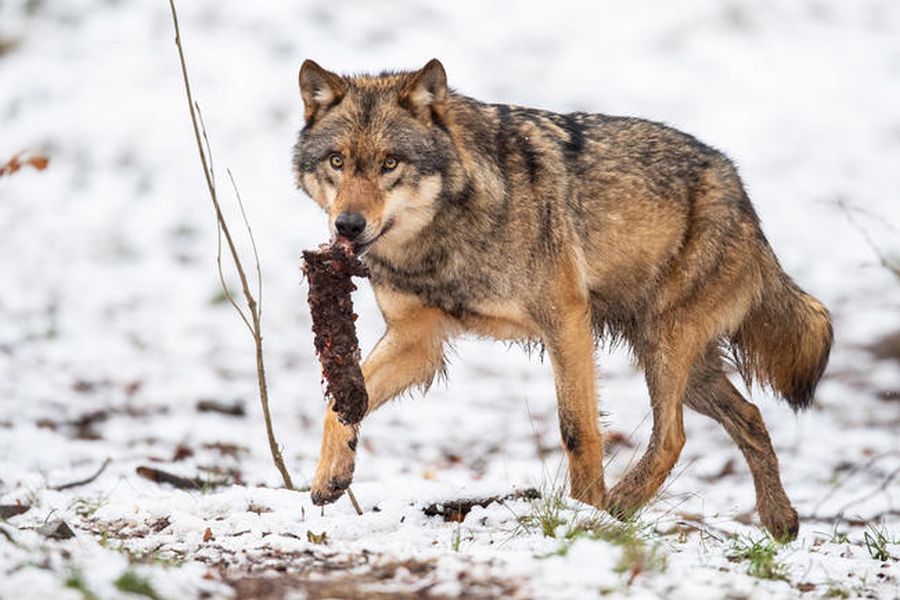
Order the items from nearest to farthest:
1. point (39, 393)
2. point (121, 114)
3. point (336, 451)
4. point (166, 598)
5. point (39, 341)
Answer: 1. point (166, 598)
2. point (336, 451)
3. point (39, 393)
4. point (39, 341)
5. point (121, 114)

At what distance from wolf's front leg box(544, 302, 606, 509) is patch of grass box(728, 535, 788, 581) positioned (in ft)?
3.04

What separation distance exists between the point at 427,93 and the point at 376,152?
1.59 feet

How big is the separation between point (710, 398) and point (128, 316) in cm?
619

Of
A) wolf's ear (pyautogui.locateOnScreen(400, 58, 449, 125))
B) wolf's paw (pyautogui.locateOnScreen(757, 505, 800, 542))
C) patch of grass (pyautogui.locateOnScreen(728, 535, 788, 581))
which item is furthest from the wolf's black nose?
wolf's paw (pyautogui.locateOnScreen(757, 505, 800, 542))

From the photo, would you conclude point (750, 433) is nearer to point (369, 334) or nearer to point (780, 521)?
point (780, 521)

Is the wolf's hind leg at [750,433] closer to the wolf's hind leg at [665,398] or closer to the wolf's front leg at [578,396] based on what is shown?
the wolf's hind leg at [665,398]

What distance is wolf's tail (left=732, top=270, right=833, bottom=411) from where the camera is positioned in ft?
20.4

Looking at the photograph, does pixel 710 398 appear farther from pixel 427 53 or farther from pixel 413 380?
pixel 427 53

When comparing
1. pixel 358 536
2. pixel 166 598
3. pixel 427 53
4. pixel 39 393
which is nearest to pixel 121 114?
pixel 427 53

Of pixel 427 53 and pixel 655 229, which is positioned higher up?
pixel 427 53

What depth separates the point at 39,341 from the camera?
9.88 m

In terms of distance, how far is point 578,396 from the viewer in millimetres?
5379

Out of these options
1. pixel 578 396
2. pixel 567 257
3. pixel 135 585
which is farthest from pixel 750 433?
pixel 135 585

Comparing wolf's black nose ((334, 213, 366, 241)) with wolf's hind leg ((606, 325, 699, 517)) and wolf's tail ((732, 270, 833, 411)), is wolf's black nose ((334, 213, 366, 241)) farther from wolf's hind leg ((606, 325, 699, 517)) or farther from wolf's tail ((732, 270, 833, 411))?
wolf's tail ((732, 270, 833, 411))
